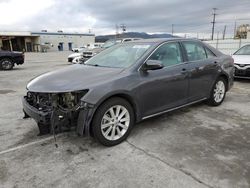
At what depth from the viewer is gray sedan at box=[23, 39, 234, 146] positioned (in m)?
3.08

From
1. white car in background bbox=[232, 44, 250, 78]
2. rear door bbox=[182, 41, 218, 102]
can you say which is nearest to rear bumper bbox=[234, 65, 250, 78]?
white car in background bbox=[232, 44, 250, 78]

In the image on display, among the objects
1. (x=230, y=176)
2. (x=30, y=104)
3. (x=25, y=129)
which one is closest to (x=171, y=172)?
(x=230, y=176)

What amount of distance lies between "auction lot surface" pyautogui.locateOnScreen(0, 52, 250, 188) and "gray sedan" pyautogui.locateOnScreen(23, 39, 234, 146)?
1.12ft

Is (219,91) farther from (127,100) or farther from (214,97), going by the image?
(127,100)

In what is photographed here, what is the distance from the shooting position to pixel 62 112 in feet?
9.93

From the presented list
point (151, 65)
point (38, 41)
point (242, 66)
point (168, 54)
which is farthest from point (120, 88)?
point (38, 41)

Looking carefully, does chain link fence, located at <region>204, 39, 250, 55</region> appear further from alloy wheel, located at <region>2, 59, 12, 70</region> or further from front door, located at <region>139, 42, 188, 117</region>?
front door, located at <region>139, 42, 188, 117</region>

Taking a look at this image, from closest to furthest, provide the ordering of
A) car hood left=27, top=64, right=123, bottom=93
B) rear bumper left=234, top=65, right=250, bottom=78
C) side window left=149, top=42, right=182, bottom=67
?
car hood left=27, top=64, right=123, bottom=93, side window left=149, top=42, right=182, bottom=67, rear bumper left=234, top=65, right=250, bottom=78

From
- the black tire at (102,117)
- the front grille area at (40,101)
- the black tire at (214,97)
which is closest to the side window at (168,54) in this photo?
the black tire at (102,117)

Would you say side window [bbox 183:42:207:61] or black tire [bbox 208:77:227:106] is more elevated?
side window [bbox 183:42:207:61]

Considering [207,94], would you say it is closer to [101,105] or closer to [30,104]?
[101,105]

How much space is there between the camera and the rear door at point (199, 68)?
4457 millimetres

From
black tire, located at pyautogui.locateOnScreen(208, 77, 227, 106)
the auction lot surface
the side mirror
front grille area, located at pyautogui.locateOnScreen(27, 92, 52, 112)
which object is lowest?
the auction lot surface

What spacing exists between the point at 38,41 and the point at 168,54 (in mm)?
58943
